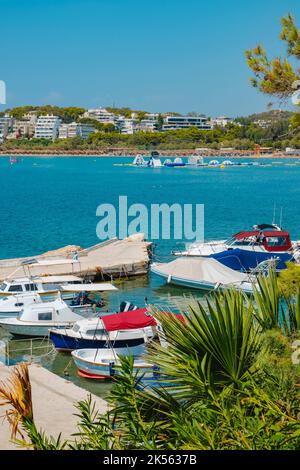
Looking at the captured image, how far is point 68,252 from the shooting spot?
32.2 meters

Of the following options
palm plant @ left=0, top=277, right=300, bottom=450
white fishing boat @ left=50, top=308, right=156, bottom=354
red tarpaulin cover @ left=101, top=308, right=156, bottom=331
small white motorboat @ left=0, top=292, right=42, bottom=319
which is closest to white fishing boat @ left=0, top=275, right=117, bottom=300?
small white motorboat @ left=0, top=292, right=42, bottom=319

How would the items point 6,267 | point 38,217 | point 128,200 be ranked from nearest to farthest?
1. point 6,267
2. point 38,217
3. point 128,200

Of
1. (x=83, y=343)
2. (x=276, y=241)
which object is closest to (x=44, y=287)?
(x=83, y=343)

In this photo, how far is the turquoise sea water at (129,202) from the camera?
127 feet

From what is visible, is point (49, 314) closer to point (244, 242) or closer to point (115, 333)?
point (115, 333)

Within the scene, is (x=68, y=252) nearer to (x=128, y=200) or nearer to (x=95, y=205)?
(x=95, y=205)

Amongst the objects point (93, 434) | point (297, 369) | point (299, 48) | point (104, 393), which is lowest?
point (104, 393)

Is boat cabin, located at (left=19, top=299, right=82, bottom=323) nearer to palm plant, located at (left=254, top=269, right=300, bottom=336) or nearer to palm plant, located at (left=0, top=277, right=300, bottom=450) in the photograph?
palm plant, located at (left=254, top=269, right=300, bottom=336)

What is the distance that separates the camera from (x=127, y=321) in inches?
695

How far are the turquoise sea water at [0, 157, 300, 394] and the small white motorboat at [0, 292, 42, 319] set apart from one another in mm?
3221

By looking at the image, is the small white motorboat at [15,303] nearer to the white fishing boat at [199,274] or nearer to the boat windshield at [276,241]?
the white fishing boat at [199,274]

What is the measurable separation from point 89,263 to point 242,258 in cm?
663

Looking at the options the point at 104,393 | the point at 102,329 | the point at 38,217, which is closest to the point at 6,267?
the point at 102,329

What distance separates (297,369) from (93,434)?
2025mm
